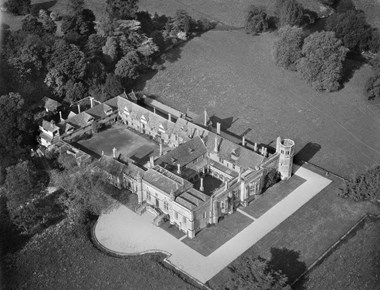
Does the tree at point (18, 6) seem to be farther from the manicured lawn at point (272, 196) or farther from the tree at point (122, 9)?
the manicured lawn at point (272, 196)

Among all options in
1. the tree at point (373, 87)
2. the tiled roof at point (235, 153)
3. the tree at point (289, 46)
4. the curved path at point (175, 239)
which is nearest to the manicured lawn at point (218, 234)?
the curved path at point (175, 239)

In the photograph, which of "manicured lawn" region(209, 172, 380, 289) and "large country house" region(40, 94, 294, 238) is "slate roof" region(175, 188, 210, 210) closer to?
"large country house" region(40, 94, 294, 238)

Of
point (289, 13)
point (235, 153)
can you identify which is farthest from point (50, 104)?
point (289, 13)

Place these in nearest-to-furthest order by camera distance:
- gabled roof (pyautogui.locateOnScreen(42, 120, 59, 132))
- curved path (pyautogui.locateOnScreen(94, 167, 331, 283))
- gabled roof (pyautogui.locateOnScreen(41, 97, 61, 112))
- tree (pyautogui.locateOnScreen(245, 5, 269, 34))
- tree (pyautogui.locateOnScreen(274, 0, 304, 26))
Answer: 1. curved path (pyautogui.locateOnScreen(94, 167, 331, 283))
2. gabled roof (pyautogui.locateOnScreen(42, 120, 59, 132))
3. gabled roof (pyautogui.locateOnScreen(41, 97, 61, 112))
4. tree (pyautogui.locateOnScreen(274, 0, 304, 26))
5. tree (pyautogui.locateOnScreen(245, 5, 269, 34))

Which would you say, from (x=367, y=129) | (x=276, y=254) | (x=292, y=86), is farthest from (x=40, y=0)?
(x=276, y=254)

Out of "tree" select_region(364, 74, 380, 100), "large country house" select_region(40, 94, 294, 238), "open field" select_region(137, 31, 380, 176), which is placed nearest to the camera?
"large country house" select_region(40, 94, 294, 238)

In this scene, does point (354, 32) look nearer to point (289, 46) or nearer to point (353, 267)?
point (289, 46)

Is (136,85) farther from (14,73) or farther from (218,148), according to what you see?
(218,148)

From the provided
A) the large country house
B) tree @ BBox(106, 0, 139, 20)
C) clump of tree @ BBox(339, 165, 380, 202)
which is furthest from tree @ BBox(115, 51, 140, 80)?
clump of tree @ BBox(339, 165, 380, 202)
